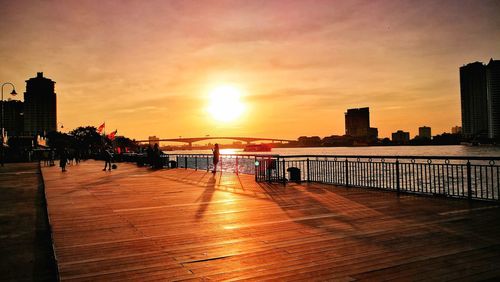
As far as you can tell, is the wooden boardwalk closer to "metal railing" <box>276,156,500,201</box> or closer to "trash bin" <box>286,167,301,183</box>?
"metal railing" <box>276,156,500,201</box>

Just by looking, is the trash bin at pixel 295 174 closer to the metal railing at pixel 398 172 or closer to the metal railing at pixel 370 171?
the metal railing at pixel 370 171

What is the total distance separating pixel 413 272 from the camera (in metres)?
4.73

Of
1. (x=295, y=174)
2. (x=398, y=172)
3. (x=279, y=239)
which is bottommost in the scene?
(x=279, y=239)

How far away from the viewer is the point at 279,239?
6484mm

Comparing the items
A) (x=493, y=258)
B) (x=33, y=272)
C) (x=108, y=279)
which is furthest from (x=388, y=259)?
(x=33, y=272)

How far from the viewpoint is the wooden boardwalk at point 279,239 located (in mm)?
4879

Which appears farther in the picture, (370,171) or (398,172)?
(398,172)

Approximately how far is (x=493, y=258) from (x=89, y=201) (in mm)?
10974

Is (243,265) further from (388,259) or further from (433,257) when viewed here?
(433,257)

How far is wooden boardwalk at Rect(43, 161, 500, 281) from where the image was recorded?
16.0 ft

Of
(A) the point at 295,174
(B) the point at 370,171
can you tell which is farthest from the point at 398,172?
(A) the point at 295,174

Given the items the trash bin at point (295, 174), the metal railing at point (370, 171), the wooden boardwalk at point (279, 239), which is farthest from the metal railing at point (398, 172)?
the wooden boardwalk at point (279, 239)

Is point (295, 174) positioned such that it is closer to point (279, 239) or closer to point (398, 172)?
point (398, 172)

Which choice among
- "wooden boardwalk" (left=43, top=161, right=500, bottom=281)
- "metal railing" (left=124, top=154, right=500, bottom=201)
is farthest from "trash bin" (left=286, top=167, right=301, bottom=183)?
"wooden boardwalk" (left=43, top=161, right=500, bottom=281)
